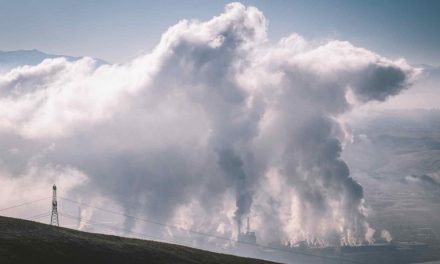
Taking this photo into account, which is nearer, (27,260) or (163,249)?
(27,260)

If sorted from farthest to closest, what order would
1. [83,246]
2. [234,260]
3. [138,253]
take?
[234,260] < [138,253] < [83,246]

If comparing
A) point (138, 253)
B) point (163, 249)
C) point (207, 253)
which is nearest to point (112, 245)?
point (138, 253)

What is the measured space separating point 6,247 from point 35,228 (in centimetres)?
2579

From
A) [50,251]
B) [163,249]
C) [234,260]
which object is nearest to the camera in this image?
[50,251]

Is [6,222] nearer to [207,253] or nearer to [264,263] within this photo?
[207,253]

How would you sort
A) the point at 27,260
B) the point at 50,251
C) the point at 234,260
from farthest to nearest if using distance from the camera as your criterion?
the point at 234,260 < the point at 50,251 < the point at 27,260

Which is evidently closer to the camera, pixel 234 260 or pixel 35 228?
pixel 35 228

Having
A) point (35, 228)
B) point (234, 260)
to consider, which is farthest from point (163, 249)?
point (35, 228)

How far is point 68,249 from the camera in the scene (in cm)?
11775

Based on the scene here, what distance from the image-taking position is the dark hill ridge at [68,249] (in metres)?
107

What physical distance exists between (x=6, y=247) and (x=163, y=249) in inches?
1952

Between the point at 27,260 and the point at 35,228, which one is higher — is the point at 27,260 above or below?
below

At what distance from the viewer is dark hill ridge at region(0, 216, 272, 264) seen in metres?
107

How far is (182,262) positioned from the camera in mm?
134375
